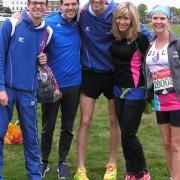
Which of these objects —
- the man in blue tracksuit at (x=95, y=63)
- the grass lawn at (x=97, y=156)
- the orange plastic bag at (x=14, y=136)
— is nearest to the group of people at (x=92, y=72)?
the man in blue tracksuit at (x=95, y=63)

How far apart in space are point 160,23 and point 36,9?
4.70 feet

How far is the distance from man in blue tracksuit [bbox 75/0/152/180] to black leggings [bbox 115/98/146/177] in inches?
12.7

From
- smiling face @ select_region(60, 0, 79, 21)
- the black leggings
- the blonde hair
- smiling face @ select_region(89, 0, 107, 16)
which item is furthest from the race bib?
smiling face @ select_region(60, 0, 79, 21)

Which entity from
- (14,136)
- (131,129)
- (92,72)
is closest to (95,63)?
A: (92,72)

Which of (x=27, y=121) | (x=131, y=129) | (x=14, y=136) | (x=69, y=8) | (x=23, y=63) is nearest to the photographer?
(x=23, y=63)

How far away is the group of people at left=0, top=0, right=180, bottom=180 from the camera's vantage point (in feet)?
16.1

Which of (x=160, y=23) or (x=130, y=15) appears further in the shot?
(x=130, y=15)

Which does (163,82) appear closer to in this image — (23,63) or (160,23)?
(160,23)

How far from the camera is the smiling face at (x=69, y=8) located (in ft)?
17.3

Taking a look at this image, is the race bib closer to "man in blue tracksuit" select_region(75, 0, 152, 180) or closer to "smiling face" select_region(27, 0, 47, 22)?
"man in blue tracksuit" select_region(75, 0, 152, 180)

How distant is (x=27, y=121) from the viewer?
16.9ft

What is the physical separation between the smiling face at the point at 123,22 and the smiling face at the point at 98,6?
0.88 ft

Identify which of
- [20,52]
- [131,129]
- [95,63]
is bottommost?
[131,129]

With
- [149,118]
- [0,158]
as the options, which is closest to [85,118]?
[0,158]
